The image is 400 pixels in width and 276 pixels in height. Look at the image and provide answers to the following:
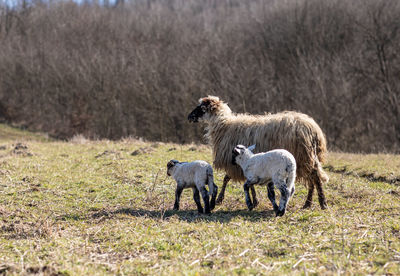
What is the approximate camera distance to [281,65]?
43.6m

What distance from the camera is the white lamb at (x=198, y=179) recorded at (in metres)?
8.55

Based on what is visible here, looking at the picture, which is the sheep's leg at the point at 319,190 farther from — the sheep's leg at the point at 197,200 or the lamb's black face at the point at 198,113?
the lamb's black face at the point at 198,113

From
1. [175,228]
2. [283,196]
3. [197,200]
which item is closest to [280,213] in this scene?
[283,196]

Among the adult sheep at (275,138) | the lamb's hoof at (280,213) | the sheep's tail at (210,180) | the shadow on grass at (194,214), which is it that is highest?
the adult sheep at (275,138)

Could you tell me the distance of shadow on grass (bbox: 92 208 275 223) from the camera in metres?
8.06

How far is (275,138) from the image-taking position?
9.46 metres

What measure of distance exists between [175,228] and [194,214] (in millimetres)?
1533

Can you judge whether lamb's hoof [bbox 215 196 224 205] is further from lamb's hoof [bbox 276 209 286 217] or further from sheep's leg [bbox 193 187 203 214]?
lamb's hoof [bbox 276 209 286 217]

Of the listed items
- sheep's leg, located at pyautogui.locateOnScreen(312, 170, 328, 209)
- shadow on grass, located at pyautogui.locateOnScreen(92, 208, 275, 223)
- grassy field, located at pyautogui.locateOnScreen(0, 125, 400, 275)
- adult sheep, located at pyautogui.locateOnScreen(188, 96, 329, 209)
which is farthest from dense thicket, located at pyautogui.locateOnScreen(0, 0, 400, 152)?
shadow on grass, located at pyautogui.locateOnScreen(92, 208, 275, 223)

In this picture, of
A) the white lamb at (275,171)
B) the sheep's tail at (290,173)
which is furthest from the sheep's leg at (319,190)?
the sheep's tail at (290,173)

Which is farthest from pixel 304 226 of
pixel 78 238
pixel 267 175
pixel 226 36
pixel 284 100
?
pixel 226 36

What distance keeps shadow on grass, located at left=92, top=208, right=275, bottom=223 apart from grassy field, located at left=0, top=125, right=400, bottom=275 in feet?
0.07

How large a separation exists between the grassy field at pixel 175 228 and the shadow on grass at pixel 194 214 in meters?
0.02

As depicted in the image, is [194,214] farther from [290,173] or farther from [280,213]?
[290,173]
